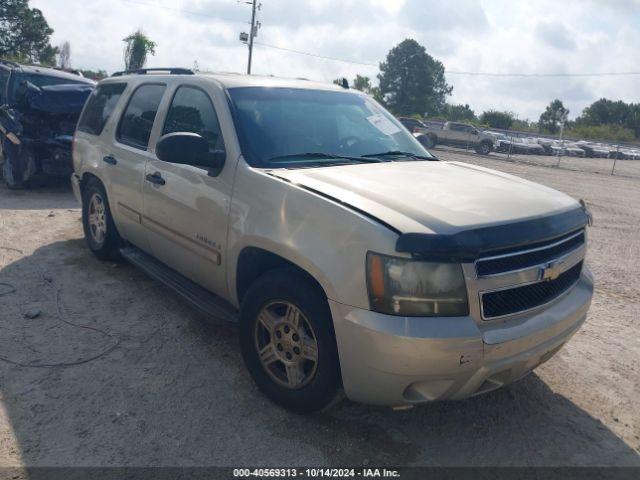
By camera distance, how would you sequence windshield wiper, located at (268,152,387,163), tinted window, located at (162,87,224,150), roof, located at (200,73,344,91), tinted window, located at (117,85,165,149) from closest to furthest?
windshield wiper, located at (268,152,387,163)
tinted window, located at (162,87,224,150)
roof, located at (200,73,344,91)
tinted window, located at (117,85,165,149)

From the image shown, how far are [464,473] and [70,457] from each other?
6.33ft

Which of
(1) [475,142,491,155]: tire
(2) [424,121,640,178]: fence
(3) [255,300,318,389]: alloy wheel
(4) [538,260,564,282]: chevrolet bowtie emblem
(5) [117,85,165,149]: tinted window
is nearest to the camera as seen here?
(4) [538,260,564,282]: chevrolet bowtie emblem

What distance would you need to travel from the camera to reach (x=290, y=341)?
2963 mm

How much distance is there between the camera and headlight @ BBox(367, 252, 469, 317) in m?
2.44

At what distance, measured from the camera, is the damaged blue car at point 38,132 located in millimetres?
8297

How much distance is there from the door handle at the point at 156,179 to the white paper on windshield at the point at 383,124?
5.33ft

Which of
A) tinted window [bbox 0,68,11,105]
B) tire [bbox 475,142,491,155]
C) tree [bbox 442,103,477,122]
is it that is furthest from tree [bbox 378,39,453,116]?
tinted window [bbox 0,68,11,105]

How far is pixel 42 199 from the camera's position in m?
8.28

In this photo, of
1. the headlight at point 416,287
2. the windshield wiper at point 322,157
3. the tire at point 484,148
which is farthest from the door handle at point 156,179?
the tire at point 484,148

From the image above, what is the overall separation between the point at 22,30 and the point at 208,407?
272ft

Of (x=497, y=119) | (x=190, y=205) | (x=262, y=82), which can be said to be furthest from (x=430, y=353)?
(x=497, y=119)

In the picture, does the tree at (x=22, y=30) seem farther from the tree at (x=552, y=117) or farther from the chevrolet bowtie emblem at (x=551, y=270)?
the chevrolet bowtie emblem at (x=551, y=270)

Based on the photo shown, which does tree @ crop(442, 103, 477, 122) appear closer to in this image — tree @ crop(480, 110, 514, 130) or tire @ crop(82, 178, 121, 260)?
tree @ crop(480, 110, 514, 130)

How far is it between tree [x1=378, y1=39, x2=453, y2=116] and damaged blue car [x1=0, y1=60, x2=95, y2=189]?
8161cm
